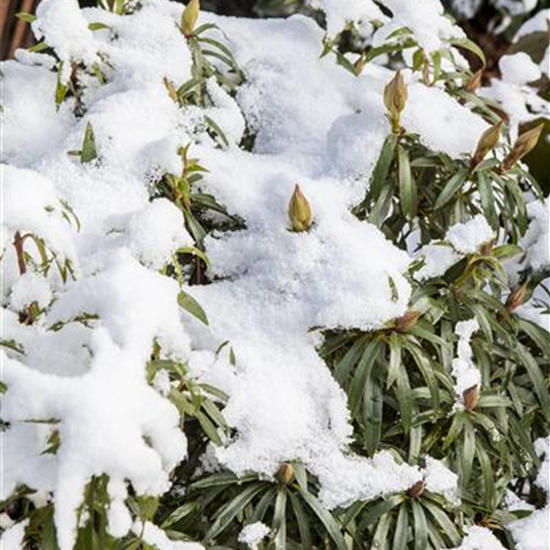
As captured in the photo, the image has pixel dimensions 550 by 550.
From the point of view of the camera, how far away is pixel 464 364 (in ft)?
4.69

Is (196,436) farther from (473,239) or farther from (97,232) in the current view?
(473,239)

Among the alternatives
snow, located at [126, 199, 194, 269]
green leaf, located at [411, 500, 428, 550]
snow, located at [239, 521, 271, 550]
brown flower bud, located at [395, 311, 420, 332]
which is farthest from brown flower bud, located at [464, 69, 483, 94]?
snow, located at [239, 521, 271, 550]

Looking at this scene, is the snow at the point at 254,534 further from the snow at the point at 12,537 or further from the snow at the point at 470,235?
the snow at the point at 470,235

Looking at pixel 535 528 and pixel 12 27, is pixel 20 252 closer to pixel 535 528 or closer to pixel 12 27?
pixel 535 528

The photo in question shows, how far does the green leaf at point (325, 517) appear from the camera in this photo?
1271 mm

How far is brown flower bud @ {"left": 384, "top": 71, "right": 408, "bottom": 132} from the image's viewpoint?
1.44 metres

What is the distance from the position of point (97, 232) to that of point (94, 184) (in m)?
0.11

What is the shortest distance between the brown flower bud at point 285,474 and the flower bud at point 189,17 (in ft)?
2.75

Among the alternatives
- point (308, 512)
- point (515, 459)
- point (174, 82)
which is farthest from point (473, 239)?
point (174, 82)

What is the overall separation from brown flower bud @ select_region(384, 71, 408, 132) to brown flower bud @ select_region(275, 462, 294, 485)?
1.95ft

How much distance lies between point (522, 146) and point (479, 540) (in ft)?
2.08

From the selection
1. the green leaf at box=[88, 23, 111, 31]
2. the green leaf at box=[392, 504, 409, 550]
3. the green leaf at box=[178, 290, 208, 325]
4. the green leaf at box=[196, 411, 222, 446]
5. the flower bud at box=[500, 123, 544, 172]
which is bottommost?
the green leaf at box=[392, 504, 409, 550]

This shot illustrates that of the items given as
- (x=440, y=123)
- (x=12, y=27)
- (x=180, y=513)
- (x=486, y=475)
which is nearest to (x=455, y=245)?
(x=440, y=123)

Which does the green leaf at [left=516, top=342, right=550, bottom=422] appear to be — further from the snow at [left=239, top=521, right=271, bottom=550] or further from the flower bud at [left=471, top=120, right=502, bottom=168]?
the snow at [left=239, top=521, right=271, bottom=550]
